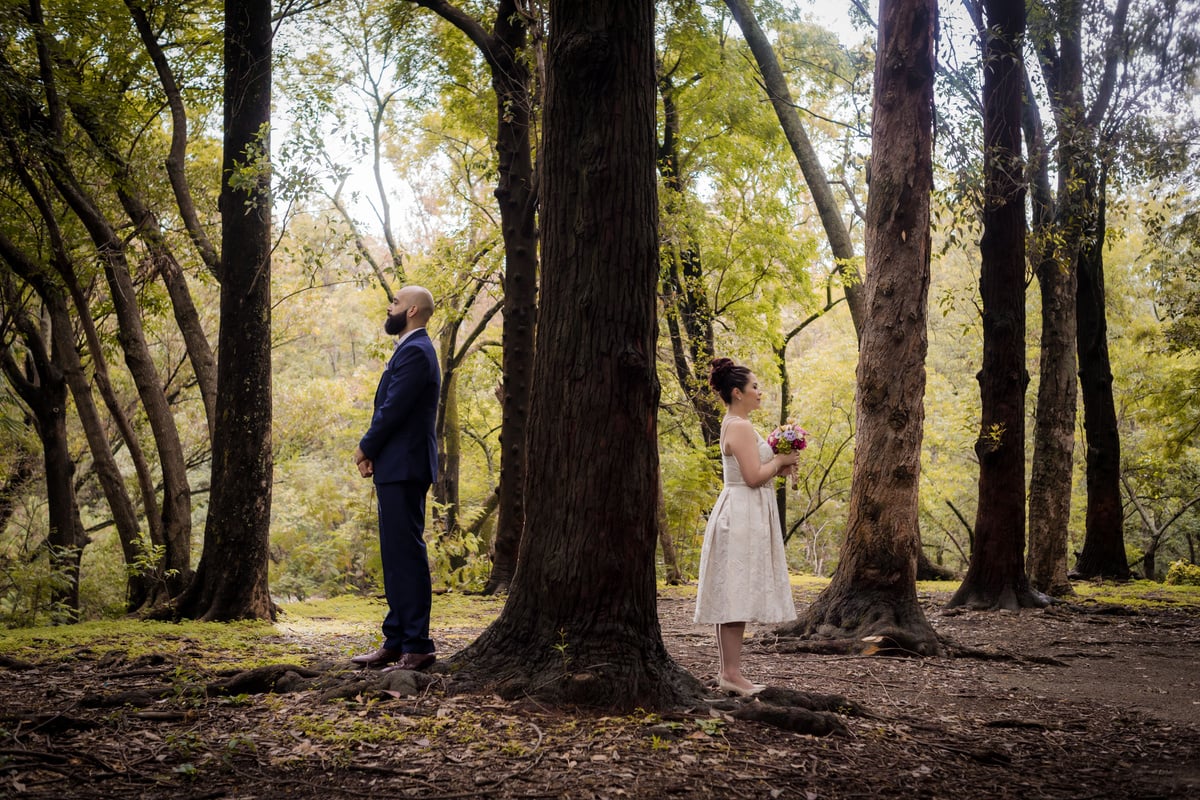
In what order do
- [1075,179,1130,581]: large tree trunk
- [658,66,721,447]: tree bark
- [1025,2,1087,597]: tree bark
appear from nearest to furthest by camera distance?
1. [1025,2,1087,597]: tree bark
2. [1075,179,1130,581]: large tree trunk
3. [658,66,721,447]: tree bark

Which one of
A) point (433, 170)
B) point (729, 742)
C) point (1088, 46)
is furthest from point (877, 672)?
point (433, 170)

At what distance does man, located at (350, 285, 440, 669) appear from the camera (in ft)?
17.3

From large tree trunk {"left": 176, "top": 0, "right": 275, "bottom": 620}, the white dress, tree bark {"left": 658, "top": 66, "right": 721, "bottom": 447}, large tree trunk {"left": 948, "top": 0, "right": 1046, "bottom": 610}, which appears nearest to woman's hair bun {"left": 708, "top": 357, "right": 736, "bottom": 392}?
the white dress

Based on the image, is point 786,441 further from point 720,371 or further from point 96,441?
point 96,441

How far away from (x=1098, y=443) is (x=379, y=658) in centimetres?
1503

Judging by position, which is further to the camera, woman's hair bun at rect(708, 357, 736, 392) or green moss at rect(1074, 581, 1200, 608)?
green moss at rect(1074, 581, 1200, 608)

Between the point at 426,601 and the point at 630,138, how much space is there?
116 inches

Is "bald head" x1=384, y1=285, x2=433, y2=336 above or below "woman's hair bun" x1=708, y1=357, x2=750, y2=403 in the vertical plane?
above

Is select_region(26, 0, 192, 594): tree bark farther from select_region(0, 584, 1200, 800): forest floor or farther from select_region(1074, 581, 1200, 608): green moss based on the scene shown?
select_region(1074, 581, 1200, 608): green moss

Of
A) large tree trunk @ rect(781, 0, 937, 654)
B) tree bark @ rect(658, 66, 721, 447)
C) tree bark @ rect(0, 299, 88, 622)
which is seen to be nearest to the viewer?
large tree trunk @ rect(781, 0, 937, 654)

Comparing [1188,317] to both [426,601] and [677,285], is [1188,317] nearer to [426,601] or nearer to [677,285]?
[677,285]

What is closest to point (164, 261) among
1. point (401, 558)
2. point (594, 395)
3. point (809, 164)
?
point (401, 558)

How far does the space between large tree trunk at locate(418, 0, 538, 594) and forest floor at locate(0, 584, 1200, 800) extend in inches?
240

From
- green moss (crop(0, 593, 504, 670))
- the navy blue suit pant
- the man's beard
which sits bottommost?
green moss (crop(0, 593, 504, 670))
